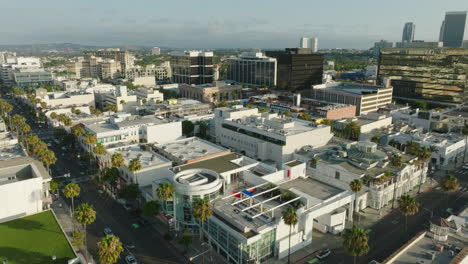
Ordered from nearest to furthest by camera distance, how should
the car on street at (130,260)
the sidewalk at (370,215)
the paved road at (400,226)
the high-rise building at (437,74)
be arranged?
the car on street at (130,260)
the paved road at (400,226)
the sidewalk at (370,215)
the high-rise building at (437,74)

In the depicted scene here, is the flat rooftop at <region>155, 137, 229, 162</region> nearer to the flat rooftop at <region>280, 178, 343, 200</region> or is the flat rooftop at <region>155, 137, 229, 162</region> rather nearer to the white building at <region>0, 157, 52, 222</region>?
the flat rooftop at <region>280, 178, 343, 200</region>

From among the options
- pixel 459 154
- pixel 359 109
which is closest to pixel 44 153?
pixel 459 154

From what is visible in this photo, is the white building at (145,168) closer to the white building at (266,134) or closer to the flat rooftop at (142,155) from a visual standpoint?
the flat rooftop at (142,155)

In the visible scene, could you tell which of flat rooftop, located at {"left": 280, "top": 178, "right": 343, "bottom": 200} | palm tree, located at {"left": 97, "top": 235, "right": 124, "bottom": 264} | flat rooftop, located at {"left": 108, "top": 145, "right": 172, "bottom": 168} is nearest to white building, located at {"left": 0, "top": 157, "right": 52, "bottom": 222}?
flat rooftop, located at {"left": 108, "top": 145, "right": 172, "bottom": 168}

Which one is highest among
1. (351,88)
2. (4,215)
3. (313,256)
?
(351,88)

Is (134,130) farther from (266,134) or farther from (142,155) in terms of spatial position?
(266,134)

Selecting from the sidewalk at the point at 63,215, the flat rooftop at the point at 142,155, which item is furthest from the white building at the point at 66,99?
the sidewalk at the point at 63,215

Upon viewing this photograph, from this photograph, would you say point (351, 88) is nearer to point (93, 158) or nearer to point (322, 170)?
point (322, 170)
